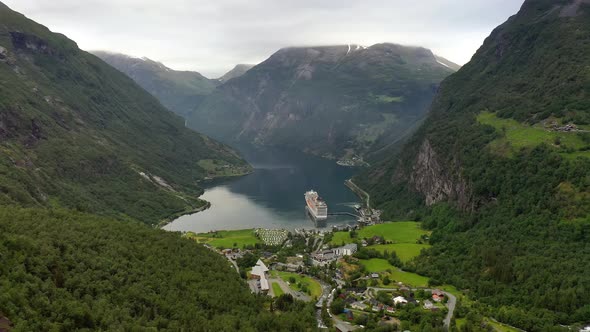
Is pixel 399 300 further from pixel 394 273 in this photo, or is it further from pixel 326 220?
pixel 326 220

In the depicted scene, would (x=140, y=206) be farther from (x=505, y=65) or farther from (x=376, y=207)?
(x=505, y=65)

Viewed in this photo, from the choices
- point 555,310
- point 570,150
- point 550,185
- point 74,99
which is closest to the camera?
point 555,310

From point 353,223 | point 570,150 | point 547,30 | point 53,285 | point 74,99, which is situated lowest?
point 353,223

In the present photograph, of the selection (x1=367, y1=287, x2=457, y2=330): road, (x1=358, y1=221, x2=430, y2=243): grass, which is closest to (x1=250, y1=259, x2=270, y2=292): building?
(x1=367, y1=287, x2=457, y2=330): road

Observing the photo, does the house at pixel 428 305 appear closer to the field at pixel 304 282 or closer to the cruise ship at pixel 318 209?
the field at pixel 304 282

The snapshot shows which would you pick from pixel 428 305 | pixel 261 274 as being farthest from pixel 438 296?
pixel 261 274

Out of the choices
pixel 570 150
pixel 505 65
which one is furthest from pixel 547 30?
pixel 570 150
